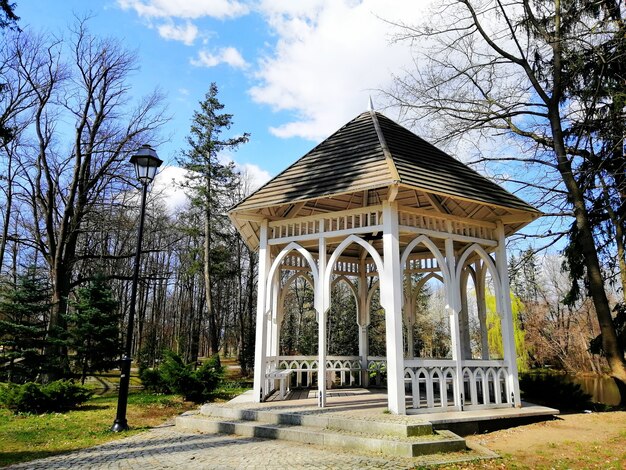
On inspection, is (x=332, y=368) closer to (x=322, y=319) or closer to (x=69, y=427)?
(x=322, y=319)

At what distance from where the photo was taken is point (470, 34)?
1188cm

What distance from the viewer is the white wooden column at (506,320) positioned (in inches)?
304

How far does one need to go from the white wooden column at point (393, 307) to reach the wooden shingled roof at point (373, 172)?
70cm

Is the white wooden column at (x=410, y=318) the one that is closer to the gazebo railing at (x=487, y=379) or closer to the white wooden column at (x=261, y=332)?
the gazebo railing at (x=487, y=379)

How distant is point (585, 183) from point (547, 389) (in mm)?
5264

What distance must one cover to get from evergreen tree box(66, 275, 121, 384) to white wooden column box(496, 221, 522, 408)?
35.7ft

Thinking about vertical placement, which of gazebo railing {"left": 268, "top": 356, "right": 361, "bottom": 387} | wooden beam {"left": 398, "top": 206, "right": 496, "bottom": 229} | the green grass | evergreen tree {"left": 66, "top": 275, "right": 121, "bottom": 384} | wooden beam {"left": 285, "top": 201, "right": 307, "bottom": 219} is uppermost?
wooden beam {"left": 285, "top": 201, "right": 307, "bottom": 219}

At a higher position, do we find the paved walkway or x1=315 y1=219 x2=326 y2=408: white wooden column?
x1=315 y1=219 x2=326 y2=408: white wooden column

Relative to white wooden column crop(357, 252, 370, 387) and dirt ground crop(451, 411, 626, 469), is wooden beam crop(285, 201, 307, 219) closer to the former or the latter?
white wooden column crop(357, 252, 370, 387)

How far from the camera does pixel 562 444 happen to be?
233 inches

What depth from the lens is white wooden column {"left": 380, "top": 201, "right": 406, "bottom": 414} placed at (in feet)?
21.6

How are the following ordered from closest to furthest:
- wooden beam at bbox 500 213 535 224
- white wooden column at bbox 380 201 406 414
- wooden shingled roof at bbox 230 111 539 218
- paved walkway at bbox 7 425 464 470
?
paved walkway at bbox 7 425 464 470 → white wooden column at bbox 380 201 406 414 → wooden shingled roof at bbox 230 111 539 218 → wooden beam at bbox 500 213 535 224

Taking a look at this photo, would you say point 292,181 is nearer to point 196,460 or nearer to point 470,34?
point 196,460

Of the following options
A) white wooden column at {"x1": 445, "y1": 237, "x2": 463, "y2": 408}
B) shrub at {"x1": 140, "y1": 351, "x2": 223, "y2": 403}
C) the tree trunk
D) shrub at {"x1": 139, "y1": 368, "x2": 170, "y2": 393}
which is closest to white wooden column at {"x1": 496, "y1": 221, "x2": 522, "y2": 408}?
white wooden column at {"x1": 445, "y1": 237, "x2": 463, "y2": 408}
